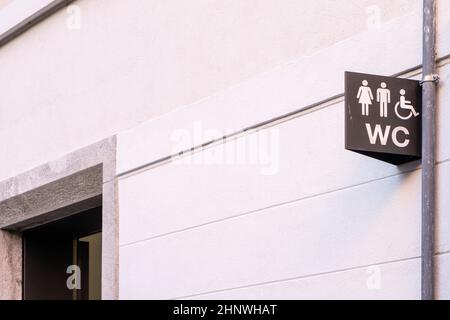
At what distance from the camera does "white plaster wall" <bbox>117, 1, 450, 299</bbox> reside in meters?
5.33

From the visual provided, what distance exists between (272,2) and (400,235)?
1662mm

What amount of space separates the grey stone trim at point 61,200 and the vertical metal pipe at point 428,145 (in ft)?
8.77

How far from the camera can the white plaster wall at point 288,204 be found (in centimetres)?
533

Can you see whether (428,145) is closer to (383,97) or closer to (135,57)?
(383,97)

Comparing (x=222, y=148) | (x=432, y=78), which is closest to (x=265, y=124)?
(x=222, y=148)

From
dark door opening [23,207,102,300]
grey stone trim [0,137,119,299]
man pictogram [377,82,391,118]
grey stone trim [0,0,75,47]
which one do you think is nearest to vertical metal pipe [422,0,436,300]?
man pictogram [377,82,391,118]

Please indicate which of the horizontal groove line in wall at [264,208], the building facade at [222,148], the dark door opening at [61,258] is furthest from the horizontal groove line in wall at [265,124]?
the dark door opening at [61,258]

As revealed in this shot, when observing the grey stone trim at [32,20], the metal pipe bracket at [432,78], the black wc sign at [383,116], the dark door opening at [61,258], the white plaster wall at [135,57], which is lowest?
the dark door opening at [61,258]

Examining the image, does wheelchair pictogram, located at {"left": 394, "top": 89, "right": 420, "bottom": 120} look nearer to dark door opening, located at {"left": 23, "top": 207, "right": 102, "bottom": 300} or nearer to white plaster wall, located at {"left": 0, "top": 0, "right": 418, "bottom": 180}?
white plaster wall, located at {"left": 0, "top": 0, "right": 418, "bottom": 180}

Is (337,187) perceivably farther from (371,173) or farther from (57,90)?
(57,90)

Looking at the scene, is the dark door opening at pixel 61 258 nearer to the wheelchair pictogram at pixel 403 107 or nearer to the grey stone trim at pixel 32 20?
the grey stone trim at pixel 32 20

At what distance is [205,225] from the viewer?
6527 mm

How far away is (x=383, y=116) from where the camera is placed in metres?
5.18

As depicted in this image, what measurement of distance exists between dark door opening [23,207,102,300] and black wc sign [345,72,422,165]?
378 cm
